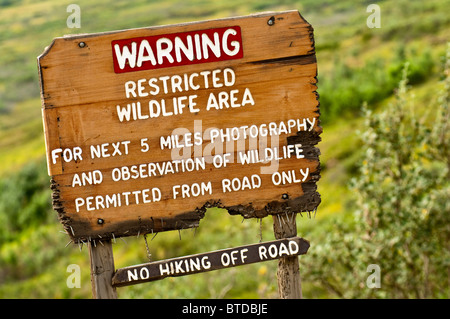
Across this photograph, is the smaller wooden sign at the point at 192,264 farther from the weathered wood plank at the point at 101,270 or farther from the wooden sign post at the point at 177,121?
the wooden sign post at the point at 177,121

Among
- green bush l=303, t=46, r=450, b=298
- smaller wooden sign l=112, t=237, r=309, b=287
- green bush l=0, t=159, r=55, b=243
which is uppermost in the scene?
green bush l=0, t=159, r=55, b=243

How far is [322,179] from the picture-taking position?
885 inches

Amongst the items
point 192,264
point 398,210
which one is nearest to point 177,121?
point 192,264

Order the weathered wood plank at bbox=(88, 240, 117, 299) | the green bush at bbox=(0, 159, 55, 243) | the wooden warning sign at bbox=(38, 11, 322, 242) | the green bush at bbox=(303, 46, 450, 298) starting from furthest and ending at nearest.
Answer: the green bush at bbox=(0, 159, 55, 243), the green bush at bbox=(303, 46, 450, 298), the weathered wood plank at bbox=(88, 240, 117, 299), the wooden warning sign at bbox=(38, 11, 322, 242)

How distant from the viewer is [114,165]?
4.58 metres

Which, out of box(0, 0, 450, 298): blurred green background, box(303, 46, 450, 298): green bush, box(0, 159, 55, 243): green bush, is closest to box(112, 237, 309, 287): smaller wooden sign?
box(0, 0, 450, 298): blurred green background

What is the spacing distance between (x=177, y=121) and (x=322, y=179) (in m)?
18.3

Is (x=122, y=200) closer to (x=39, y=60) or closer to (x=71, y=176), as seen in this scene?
(x=71, y=176)

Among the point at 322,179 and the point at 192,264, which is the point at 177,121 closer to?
the point at 192,264

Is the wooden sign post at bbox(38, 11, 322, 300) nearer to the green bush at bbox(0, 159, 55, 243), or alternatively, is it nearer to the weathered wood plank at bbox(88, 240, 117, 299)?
the weathered wood plank at bbox(88, 240, 117, 299)

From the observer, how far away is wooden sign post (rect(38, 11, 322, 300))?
14.8ft
